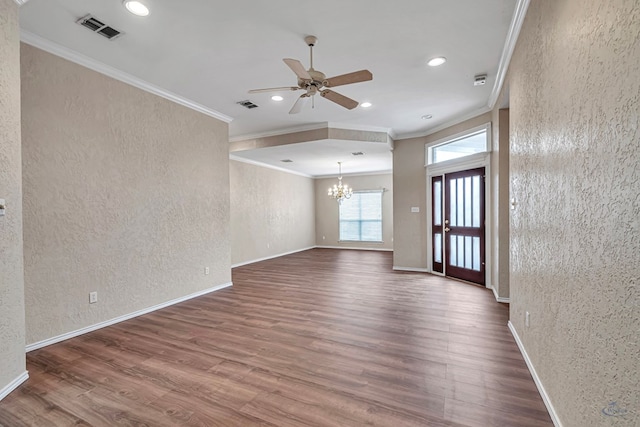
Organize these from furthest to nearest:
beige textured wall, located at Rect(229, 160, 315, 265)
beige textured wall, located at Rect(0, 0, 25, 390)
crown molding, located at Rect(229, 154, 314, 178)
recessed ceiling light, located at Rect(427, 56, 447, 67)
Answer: beige textured wall, located at Rect(229, 160, 315, 265), crown molding, located at Rect(229, 154, 314, 178), recessed ceiling light, located at Rect(427, 56, 447, 67), beige textured wall, located at Rect(0, 0, 25, 390)

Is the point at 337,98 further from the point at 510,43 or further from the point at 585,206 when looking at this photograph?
the point at 585,206

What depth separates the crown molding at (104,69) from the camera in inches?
110

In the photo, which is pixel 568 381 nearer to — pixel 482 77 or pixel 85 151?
pixel 482 77

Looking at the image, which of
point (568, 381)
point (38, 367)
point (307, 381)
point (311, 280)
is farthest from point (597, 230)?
point (311, 280)

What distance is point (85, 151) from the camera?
10.5ft

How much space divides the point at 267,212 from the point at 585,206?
24.9ft

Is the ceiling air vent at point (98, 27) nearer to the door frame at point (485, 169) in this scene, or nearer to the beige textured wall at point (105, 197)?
the beige textured wall at point (105, 197)

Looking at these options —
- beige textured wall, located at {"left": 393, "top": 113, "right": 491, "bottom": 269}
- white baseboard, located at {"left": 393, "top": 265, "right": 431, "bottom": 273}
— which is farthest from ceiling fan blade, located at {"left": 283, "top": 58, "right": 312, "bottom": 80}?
white baseboard, located at {"left": 393, "top": 265, "right": 431, "bottom": 273}

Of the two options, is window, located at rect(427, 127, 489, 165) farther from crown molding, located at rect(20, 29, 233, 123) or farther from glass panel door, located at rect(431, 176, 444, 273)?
crown molding, located at rect(20, 29, 233, 123)

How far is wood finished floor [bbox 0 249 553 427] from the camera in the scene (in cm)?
189

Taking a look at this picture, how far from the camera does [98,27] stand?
2.68m

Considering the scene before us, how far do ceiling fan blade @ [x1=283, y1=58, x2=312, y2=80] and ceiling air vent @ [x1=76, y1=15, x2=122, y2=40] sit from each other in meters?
1.68

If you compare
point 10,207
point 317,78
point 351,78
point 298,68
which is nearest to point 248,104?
point 317,78

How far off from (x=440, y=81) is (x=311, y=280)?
3.90 meters
